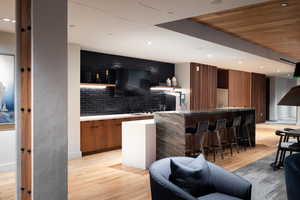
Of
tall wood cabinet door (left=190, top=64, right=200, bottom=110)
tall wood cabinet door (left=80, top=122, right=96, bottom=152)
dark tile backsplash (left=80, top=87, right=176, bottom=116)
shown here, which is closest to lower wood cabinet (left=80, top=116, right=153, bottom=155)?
tall wood cabinet door (left=80, top=122, right=96, bottom=152)

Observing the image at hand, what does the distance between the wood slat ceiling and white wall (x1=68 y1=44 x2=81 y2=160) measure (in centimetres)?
276

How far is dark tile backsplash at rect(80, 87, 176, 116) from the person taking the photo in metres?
7.18

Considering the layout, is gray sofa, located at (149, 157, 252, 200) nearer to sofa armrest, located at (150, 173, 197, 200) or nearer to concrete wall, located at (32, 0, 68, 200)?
sofa armrest, located at (150, 173, 197, 200)

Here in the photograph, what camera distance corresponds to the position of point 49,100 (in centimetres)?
270

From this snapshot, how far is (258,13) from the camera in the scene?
4.84 m

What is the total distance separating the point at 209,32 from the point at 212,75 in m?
4.70

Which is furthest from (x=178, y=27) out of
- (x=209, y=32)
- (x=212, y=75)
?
(x=212, y=75)

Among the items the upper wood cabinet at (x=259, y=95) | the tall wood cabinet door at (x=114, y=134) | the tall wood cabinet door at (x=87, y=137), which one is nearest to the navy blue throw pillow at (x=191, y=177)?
the tall wood cabinet door at (x=87, y=137)

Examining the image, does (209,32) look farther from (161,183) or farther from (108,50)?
(161,183)

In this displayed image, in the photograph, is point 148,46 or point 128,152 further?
point 148,46

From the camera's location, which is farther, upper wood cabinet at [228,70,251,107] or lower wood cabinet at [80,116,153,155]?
upper wood cabinet at [228,70,251,107]

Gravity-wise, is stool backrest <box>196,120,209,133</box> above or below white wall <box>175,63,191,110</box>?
below

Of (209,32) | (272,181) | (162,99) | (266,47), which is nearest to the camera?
(272,181)

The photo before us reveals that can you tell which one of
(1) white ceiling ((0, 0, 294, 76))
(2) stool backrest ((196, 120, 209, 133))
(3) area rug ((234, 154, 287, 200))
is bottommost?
(3) area rug ((234, 154, 287, 200))
